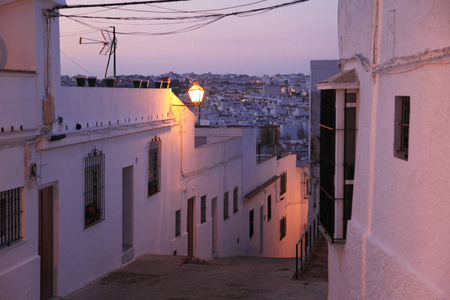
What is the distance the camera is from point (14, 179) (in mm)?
9672

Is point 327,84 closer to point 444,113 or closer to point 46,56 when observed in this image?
point 444,113

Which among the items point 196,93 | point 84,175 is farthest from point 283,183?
point 84,175

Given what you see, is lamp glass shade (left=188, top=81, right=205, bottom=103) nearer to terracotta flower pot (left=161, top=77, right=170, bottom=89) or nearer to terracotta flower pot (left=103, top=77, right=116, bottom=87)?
Result: terracotta flower pot (left=161, top=77, right=170, bottom=89)

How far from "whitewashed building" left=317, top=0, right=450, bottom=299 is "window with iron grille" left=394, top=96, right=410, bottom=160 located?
11mm

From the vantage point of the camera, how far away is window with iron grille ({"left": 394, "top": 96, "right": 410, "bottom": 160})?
22.7 feet

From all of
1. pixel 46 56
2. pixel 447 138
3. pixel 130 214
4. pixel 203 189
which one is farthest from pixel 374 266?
pixel 203 189

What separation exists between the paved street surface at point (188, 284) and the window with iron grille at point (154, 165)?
1.75 metres

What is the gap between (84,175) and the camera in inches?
474

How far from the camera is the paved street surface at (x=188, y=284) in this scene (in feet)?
36.3

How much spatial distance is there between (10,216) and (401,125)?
5964 millimetres

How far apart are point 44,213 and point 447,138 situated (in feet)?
24.1

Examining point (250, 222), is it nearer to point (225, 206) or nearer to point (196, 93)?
point (225, 206)

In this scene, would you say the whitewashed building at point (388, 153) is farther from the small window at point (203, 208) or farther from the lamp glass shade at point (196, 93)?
the small window at point (203, 208)

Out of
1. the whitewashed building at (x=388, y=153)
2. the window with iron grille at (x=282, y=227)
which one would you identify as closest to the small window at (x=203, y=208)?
the whitewashed building at (x=388, y=153)
